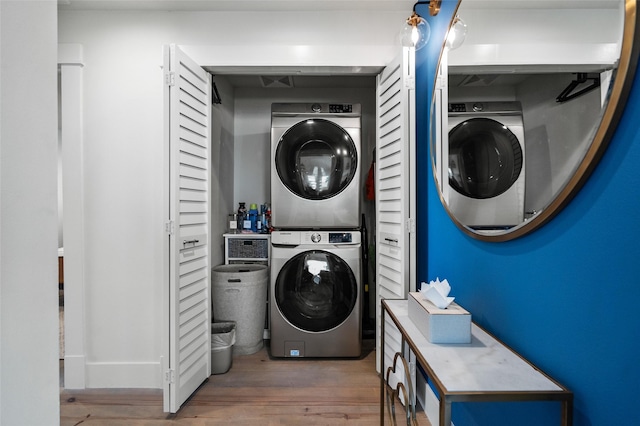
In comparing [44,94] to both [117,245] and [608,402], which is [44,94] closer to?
[608,402]

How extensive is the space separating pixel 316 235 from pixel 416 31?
1486 mm

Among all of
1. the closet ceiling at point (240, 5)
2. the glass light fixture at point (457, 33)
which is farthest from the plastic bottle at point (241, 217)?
the glass light fixture at point (457, 33)

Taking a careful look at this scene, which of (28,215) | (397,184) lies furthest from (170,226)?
(397,184)

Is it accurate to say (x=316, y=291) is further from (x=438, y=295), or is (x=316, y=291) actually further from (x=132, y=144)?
(x=132, y=144)

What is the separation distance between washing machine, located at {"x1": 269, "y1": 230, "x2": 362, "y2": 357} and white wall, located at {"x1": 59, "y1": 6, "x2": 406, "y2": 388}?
0.84 metres

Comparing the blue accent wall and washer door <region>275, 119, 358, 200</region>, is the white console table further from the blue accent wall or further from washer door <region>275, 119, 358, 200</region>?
washer door <region>275, 119, 358, 200</region>

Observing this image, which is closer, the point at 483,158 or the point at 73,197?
the point at 483,158

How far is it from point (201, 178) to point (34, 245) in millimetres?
1413

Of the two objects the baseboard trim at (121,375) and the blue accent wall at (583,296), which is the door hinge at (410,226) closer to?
the blue accent wall at (583,296)

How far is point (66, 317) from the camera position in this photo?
212 centimetres

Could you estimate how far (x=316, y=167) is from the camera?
254 cm

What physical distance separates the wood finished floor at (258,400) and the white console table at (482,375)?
1.05 m

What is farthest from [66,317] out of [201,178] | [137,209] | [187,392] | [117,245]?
[201,178]

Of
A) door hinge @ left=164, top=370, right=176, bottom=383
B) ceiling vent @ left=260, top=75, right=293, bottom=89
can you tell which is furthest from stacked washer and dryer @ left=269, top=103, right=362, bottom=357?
door hinge @ left=164, top=370, right=176, bottom=383
